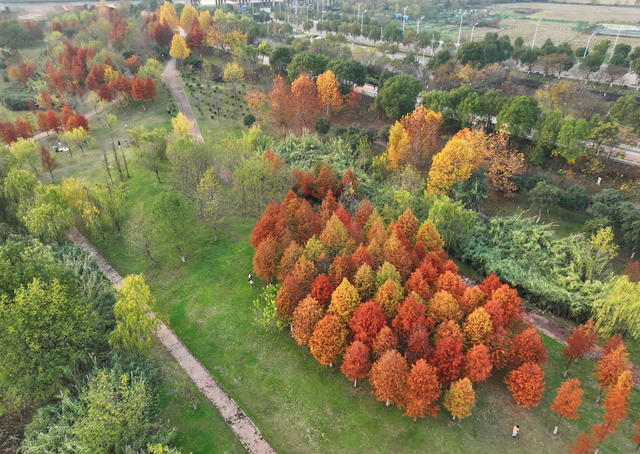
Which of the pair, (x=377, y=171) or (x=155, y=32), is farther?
(x=155, y=32)

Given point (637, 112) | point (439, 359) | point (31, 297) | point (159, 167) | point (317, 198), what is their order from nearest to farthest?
point (31, 297)
point (439, 359)
point (317, 198)
point (637, 112)
point (159, 167)

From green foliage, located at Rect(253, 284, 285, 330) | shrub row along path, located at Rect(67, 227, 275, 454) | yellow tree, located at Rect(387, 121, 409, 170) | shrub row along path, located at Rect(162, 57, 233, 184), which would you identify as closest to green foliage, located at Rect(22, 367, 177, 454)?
shrub row along path, located at Rect(67, 227, 275, 454)

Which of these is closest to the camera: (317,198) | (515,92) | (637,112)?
(317,198)

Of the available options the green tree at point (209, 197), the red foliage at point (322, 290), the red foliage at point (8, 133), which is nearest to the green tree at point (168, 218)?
the green tree at point (209, 197)

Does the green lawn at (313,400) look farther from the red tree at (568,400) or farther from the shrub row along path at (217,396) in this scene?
the red tree at (568,400)

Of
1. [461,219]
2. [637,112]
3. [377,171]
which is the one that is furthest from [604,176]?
[377,171]

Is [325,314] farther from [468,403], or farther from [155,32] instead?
[155,32]

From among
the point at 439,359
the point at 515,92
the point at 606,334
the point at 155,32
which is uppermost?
the point at 155,32
